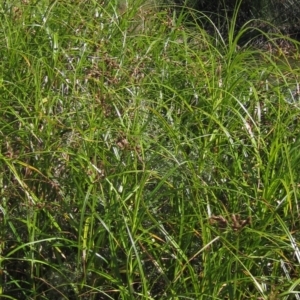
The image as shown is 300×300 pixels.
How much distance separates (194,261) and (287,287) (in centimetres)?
31

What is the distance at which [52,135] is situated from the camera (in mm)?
2766

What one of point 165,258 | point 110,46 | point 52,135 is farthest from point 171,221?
point 110,46

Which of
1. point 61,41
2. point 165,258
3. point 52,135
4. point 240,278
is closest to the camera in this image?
point 240,278

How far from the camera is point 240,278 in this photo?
218 cm

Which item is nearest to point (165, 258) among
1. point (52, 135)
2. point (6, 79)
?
point (52, 135)

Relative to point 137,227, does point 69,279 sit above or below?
below

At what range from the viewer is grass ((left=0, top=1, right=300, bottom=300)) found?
2309 mm

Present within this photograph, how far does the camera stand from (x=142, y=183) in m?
2.33

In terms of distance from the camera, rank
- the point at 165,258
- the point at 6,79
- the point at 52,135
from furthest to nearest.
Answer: the point at 6,79
the point at 52,135
the point at 165,258

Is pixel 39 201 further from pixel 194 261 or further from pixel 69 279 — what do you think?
pixel 194 261

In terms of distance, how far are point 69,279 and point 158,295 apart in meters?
0.27

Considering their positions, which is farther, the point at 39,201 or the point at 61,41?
the point at 61,41

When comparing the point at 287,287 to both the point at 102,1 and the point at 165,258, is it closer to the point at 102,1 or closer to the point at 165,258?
the point at 165,258

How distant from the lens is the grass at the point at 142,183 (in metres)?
2.31
